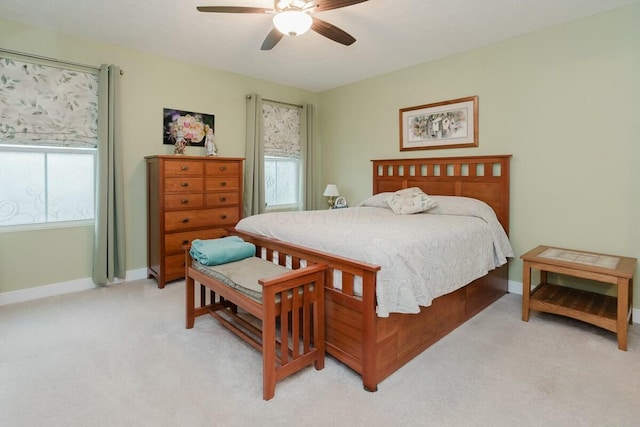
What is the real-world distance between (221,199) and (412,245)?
8.45 ft

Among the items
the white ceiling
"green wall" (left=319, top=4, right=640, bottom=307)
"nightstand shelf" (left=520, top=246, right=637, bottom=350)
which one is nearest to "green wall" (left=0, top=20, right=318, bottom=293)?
the white ceiling

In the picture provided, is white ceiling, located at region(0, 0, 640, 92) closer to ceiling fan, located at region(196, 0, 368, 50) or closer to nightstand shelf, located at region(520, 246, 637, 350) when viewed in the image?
ceiling fan, located at region(196, 0, 368, 50)

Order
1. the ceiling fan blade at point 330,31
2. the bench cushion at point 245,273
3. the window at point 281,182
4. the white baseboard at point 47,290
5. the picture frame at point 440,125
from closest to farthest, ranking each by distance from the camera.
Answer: the bench cushion at point 245,273, the ceiling fan blade at point 330,31, the white baseboard at point 47,290, the picture frame at point 440,125, the window at point 281,182

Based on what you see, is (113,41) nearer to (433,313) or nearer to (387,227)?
(387,227)

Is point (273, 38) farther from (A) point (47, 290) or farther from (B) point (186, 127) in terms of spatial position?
(A) point (47, 290)

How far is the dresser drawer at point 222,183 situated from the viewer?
3.85 metres

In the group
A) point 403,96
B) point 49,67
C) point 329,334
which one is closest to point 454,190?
point 403,96

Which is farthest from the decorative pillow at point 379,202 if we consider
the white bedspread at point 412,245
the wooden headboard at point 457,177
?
the white bedspread at point 412,245

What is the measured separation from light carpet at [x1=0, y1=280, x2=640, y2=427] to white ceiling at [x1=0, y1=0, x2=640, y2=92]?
8.29 feet

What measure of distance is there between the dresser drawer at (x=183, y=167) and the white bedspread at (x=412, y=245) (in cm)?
108

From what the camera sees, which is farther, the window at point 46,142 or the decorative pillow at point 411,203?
the decorative pillow at point 411,203

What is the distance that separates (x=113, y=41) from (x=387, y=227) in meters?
3.33

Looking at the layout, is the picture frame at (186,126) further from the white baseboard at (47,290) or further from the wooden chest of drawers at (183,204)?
the white baseboard at (47,290)

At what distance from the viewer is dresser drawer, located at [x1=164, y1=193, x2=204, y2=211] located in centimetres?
357
